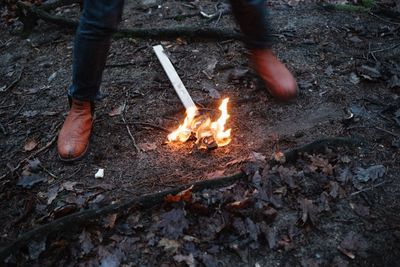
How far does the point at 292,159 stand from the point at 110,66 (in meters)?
2.36

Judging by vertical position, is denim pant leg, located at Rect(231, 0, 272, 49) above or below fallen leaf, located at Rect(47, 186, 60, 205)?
above

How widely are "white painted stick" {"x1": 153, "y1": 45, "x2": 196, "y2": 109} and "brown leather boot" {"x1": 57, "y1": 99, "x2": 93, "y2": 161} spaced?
86 centimetres

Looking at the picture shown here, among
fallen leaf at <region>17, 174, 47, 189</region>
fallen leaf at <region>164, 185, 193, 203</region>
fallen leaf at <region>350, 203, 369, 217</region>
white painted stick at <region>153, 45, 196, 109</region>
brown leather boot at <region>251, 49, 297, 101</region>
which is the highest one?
brown leather boot at <region>251, 49, 297, 101</region>

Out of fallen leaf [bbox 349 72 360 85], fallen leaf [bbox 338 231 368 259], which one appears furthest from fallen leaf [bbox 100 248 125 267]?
fallen leaf [bbox 349 72 360 85]

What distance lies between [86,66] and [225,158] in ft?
4.02

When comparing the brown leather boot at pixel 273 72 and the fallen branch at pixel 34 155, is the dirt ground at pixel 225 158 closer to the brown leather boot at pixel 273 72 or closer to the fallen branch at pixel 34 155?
the fallen branch at pixel 34 155

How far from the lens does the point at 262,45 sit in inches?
117

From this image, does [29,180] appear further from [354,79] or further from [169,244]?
[354,79]

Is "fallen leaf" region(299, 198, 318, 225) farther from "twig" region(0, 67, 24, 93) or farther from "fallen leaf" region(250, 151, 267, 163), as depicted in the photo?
"twig" region(0, 67, 24, 93)

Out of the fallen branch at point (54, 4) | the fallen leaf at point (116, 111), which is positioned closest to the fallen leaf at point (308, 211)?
the fallen leaf at point (116, 111)

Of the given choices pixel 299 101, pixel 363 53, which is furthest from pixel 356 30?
pixel 299 101

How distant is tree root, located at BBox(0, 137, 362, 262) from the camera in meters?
2.27

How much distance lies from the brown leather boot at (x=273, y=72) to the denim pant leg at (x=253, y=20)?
0.07 m

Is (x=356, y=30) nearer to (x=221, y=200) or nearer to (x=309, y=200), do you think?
(x=309, y=200)
